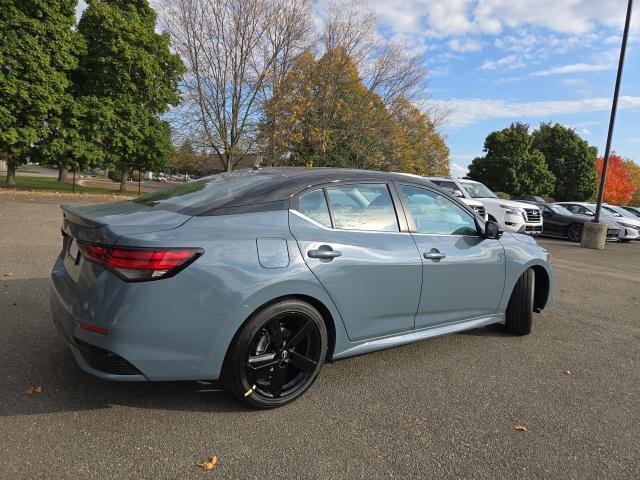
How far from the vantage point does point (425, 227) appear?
3.82 metres

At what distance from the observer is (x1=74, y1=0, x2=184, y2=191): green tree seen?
2381cm

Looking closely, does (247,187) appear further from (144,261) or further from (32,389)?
(32,389)

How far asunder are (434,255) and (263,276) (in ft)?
5.00

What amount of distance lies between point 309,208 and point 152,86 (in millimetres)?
25420

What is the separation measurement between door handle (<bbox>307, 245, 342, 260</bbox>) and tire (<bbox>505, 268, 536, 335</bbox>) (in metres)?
2.34

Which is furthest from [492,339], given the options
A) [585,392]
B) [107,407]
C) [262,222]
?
[107,407]

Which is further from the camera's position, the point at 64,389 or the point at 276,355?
the point at 64,389

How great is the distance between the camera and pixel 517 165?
4984 centimetres

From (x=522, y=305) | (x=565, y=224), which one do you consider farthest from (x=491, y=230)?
(x=565, y=224)

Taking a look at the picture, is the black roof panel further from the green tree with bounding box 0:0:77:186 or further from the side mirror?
the green tree with bounding box 0:0:77:186

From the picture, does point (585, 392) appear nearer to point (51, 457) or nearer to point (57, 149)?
point (51, 457)

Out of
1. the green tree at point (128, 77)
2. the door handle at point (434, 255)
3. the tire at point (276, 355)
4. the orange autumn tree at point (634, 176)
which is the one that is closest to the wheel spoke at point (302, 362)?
the tire at point (276, 355)

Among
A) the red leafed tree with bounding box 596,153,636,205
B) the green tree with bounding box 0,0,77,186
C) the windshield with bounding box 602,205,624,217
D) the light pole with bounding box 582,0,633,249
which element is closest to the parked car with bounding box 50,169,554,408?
the light pole with bounding box 582,0,633,249

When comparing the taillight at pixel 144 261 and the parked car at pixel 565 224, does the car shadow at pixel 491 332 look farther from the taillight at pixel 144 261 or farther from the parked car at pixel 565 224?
the parked car at pixel 565 224
